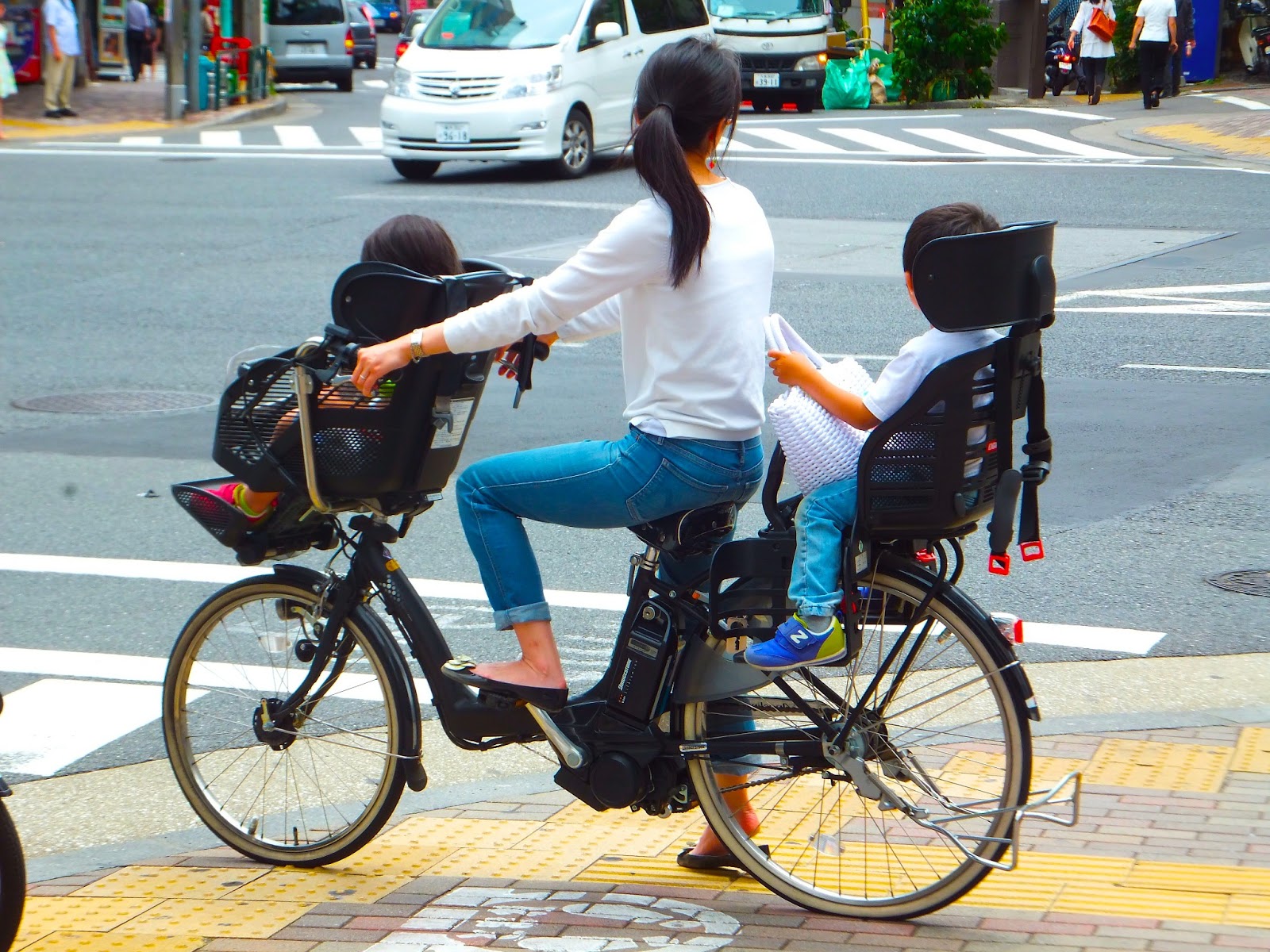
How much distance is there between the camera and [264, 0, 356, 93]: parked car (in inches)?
1417

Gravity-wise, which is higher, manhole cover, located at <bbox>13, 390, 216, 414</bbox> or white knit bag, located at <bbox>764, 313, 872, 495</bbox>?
white knit bag, located at <bbox>764, 313, 872, 495</bbox>

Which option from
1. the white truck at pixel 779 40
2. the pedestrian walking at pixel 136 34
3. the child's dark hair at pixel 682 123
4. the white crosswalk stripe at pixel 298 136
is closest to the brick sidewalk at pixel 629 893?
the child's dark hair at pixel 682 123

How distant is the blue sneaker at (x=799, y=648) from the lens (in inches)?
138

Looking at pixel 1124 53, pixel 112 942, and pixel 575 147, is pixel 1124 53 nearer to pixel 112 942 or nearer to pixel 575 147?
pixel 575 147

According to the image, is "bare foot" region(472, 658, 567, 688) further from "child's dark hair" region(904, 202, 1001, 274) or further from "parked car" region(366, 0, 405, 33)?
"parked car" region(366, 0, 405, 33)

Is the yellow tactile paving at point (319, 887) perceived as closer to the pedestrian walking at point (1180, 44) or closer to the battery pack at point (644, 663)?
the battery pack at point (644, 663)

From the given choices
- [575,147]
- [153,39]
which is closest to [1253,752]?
[575,147]

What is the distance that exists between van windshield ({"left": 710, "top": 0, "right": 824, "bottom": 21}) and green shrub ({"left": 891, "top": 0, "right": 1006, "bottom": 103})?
2010mm

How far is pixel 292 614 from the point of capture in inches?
163

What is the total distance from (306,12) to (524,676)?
34.6m

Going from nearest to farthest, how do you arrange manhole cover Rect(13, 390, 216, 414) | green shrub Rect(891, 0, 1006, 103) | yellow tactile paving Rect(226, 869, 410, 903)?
yellow tactile paving Rect(226, 869, 410, 903) < manhole cover Rect(13, 390, 216, 414) < green shrub Rect(891, 0, 1006, 103)

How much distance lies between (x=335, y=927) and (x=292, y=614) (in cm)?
81

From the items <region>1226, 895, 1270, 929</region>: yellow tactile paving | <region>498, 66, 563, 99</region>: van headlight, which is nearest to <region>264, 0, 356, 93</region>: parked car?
<region>498, 66, 563, 99</region>: van headlight

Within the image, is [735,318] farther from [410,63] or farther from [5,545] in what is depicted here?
[410,63]
